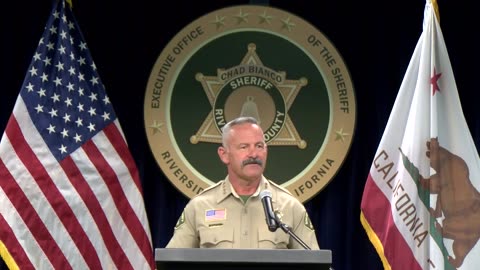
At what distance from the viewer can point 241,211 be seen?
17.4ft

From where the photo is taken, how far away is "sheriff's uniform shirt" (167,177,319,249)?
5.21 metres

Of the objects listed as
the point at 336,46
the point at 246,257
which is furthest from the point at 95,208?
the point at 246,257

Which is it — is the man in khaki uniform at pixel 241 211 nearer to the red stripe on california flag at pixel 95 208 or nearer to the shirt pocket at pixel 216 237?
the shirt pocket at pixel 216 237

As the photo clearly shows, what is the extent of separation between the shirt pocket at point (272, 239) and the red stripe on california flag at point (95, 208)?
1.40 meters

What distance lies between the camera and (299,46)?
6734 mm

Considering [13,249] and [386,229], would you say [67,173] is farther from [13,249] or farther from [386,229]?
[386,229]

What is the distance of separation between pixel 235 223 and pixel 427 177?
1278 millimetres

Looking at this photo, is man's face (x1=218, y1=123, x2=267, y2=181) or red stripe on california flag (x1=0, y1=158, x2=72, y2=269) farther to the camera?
red stripe on california flag (x1=0, y1=158, x2=72, y2=269)

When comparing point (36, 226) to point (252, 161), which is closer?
point (252, 161)

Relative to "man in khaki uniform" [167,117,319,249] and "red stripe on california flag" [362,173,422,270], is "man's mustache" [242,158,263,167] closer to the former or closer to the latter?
"man in khaki uniform" [167,117,319,249]

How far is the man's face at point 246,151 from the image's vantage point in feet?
17.1

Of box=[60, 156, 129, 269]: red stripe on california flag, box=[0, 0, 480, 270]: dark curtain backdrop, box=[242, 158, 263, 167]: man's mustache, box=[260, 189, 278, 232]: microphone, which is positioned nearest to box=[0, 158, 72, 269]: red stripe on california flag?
box=[60, 156, 129, 269]: red stripe on california flag

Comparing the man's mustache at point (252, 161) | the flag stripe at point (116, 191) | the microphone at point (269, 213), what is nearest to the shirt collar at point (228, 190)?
the man's mustache at point (252, 161)

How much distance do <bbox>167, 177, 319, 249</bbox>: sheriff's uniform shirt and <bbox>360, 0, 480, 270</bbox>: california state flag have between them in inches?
33.1
